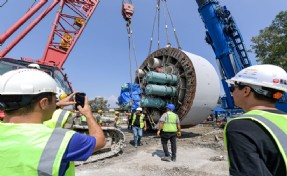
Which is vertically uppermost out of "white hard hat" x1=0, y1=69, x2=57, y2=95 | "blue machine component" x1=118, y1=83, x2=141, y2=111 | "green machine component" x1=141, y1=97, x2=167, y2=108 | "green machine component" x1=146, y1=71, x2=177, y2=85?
"green machine component" x1=146, y1=71, x2=177, y2=85

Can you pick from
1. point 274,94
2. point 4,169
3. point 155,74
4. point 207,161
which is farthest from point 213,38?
point 4,169

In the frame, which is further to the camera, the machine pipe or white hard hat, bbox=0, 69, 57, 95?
the machine pipe

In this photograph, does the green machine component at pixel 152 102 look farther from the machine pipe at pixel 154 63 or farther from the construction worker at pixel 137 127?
the machine pipe at pixel 154 63

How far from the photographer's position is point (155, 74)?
39.5 feet

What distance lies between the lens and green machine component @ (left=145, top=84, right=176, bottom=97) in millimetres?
11844

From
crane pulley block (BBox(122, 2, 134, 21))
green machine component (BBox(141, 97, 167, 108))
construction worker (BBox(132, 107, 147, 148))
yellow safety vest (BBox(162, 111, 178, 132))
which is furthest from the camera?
crane pulley block (BBox(122, 2, 134, 21))

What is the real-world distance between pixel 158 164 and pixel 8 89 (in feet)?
19.8

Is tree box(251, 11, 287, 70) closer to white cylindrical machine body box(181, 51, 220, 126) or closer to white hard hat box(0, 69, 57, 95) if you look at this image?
white cylindrical machine body box(181, 51, 220, 126)

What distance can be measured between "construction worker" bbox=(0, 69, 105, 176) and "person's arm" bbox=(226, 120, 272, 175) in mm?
826

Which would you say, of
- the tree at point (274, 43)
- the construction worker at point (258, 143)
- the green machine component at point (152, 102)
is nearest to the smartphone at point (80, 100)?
the construction worker at point (258, 143)

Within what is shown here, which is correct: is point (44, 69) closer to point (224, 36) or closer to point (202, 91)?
point (202, 91)

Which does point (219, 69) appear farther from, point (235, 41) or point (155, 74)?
point (155, 74)

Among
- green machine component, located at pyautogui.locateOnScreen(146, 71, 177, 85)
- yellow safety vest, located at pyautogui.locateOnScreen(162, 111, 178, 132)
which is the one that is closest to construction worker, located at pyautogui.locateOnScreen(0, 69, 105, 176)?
yellow safety vest, located at pyautogui.locateOnScreen(162, 111, 178, 132)

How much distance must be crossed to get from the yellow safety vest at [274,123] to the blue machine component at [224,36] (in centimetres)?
1309
